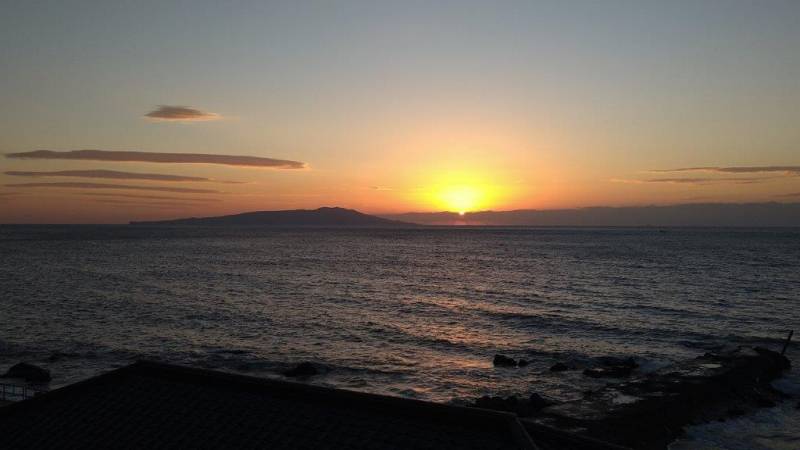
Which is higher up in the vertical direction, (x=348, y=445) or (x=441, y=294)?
(x=348, y=445)

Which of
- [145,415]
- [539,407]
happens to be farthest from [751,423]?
[145,415]

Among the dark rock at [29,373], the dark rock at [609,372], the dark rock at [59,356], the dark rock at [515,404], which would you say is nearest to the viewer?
the dark rock at [515,404]

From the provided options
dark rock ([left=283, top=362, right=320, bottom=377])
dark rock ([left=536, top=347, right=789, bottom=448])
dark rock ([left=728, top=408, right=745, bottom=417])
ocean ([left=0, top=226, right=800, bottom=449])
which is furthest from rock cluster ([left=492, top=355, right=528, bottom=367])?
dark rock ([left=728, top=408, right=745, bottom=417])

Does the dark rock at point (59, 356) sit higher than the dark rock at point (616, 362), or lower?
higher

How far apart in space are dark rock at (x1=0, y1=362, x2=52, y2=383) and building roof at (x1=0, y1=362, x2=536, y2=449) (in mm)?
21224

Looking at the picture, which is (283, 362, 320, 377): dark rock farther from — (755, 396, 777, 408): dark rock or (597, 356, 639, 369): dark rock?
(755, 396, 777, 408): dark rock

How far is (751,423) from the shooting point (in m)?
28.5

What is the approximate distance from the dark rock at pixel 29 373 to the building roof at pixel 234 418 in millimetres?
21224

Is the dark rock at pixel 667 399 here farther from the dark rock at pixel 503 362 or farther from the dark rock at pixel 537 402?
the dark rock at pixel 503 362

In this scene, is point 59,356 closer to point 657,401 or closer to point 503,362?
point 503,362

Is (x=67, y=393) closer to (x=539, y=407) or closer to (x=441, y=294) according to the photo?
(x=539, y=407)

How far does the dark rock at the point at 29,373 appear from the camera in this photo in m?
32.7

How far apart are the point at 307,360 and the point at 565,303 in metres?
35.8

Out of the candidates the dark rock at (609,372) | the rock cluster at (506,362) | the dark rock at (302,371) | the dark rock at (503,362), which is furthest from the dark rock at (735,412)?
the dark rock at (302,371)
